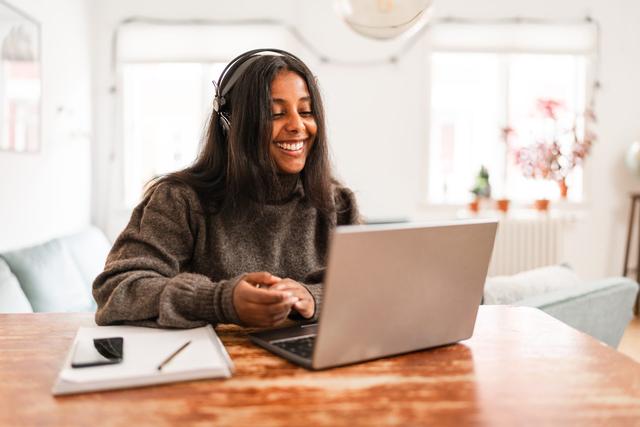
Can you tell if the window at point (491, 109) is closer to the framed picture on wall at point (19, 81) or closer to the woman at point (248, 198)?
the framed picture on wall at point (19, 81)

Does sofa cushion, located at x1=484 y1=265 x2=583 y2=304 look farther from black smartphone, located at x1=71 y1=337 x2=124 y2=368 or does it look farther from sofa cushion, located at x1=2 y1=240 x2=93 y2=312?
sofa cushion, located at x1=2 y1=240 x2=93 y2=312

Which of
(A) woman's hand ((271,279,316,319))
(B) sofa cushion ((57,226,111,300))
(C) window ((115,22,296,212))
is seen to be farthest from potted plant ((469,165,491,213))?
(A) woman's hand ((271,279,316,319))

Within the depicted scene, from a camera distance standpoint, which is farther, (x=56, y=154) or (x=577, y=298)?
(x=56, y=154)

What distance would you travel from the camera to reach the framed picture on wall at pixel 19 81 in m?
2.75

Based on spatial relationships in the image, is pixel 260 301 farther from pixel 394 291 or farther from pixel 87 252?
pixel 87 252

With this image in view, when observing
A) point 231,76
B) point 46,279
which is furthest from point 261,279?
point 46,279

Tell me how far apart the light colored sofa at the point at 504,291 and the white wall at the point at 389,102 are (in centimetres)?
189

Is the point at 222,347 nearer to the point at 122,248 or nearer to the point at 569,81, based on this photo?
the point at 122,248

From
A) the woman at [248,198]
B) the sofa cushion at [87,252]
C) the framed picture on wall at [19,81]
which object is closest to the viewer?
the woman at [248,198]

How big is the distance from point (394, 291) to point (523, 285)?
4.85 ft

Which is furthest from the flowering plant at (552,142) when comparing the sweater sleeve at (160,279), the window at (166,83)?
the sweater sleeve at (160,279)

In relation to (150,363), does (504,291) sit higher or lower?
lower

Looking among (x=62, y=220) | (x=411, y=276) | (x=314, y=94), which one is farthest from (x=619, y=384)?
(x=62, y=220)

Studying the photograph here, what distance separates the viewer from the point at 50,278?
8.23 feet
